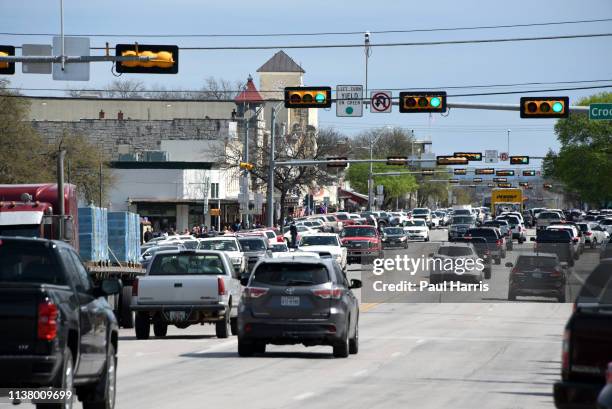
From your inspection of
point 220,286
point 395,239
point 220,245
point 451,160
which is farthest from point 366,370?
point 451,160

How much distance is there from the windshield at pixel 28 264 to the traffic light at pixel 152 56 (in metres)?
17.9

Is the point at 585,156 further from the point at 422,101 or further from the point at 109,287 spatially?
the point at 109,287

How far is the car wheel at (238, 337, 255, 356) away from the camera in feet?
75.0

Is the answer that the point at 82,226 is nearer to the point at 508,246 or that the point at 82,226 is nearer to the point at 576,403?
the point at 576,403

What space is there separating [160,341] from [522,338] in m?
7.87

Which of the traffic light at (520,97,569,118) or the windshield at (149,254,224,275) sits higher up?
the traffic light at (520,97,569,118)

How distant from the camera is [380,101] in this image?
1753 inches

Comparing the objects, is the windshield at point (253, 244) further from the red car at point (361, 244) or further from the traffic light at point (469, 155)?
the traffic light at point (469, 155)

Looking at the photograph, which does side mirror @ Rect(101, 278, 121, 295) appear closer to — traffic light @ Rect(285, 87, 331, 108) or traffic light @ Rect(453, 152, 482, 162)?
traffic light @ Rect(285, 87, 331, 108)

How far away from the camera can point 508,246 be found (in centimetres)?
7706

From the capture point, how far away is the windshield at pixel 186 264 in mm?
27375

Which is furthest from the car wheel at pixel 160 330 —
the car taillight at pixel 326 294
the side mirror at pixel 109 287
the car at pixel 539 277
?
the car at pixel 539 277

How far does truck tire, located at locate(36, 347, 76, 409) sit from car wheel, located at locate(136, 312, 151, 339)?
48.2 feet

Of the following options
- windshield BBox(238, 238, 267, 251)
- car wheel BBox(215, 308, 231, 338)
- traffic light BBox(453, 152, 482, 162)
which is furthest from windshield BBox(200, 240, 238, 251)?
traffic light BBox(453, 152, 482, 162)
